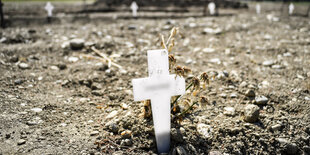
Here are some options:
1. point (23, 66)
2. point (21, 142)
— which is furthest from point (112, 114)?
point (23, 66)

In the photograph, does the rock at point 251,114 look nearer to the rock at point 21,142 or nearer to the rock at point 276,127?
the rock at point 276,127

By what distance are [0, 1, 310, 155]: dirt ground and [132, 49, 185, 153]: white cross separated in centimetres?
15

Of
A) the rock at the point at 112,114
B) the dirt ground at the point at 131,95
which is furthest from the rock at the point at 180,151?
the rock at the point at 112,114

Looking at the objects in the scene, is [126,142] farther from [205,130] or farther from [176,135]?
[205,130]

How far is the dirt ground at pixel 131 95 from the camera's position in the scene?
2205 millimetres

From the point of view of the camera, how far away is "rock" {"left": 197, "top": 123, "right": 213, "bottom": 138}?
2.30 meters

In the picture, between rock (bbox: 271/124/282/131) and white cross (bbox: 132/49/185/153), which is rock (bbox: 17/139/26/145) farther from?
rock (bbox: 271/124/282/131)

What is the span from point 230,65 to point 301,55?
1.54 meters

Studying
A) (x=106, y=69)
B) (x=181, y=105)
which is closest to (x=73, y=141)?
(x=181, y=105)

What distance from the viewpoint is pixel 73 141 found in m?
2.14

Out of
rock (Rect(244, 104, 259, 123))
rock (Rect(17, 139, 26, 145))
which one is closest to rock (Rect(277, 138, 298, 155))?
rock (Rect(244, 104, 259, 123))

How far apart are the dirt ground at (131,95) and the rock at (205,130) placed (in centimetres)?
1

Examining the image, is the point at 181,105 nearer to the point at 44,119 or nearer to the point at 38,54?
the point at 44,119

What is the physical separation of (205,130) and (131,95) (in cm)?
108
